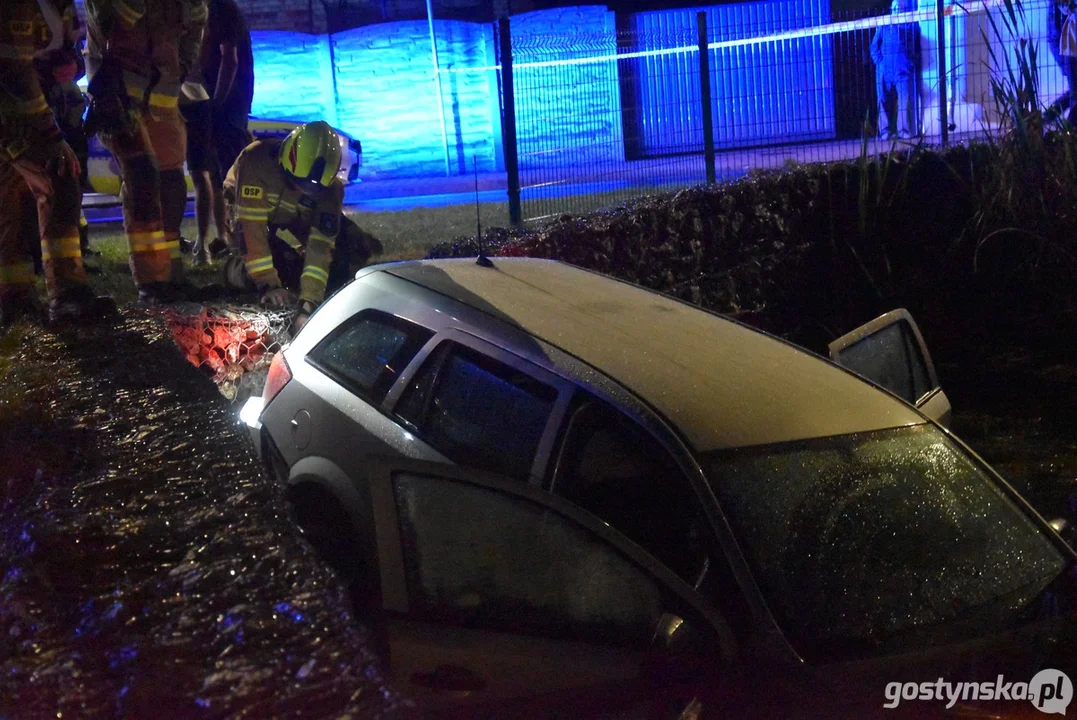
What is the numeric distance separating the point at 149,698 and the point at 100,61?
435 centimetres

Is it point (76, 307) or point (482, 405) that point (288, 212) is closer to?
point (76, 307)

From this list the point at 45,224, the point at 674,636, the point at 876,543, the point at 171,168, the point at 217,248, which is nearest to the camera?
the point at 674,636

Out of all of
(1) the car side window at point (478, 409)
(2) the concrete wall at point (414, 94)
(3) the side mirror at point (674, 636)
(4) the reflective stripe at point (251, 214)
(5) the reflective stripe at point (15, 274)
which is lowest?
(3) the side mirror at point (674, 636)

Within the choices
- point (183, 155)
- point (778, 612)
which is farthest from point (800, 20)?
point (778, 612)

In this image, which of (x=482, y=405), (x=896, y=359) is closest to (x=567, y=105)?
(x=896, y=359)

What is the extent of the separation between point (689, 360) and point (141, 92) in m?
4.08

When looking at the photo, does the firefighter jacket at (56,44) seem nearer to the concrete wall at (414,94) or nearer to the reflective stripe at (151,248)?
the reflective stripe at (151,248)

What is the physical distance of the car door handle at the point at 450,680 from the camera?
7.15 feet

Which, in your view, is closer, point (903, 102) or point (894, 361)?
point (894, 361)

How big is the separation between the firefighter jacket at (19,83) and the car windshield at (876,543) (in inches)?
156

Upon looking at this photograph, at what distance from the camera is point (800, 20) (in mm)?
9898

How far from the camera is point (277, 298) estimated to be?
6.04 meters

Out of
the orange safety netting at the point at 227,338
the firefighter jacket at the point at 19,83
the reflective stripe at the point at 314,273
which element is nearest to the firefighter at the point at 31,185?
the firefighter jacket at the point at 19,83

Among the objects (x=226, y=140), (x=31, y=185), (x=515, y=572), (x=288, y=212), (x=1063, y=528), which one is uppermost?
(x=226, y=140)
